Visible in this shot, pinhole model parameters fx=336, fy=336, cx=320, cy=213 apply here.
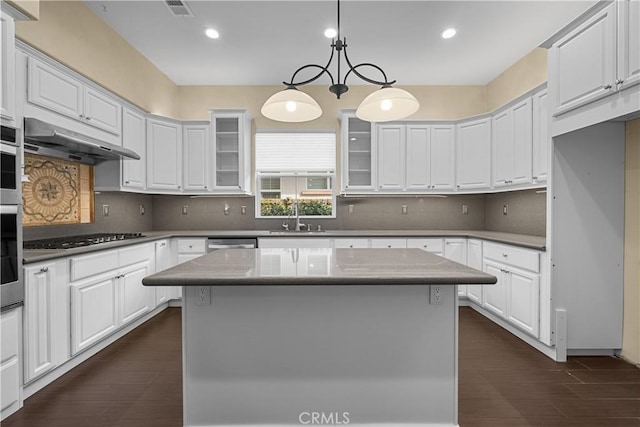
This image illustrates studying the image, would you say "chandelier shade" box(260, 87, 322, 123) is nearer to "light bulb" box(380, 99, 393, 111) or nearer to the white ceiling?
"light bulb" box(380, 99, 393, 111)

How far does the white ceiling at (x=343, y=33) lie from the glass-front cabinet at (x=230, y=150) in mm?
583

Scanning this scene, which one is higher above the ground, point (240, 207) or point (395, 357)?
point (240, 207)

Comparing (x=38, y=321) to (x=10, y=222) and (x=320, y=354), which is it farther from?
(x=320, y=354)

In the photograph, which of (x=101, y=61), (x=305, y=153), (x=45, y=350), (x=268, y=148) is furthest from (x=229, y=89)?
Result: (x=45, y=350)

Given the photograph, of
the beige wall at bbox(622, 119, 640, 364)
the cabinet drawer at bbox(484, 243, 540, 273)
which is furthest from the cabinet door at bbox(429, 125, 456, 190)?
the beige wall at bbox(622, 119, 640, 364)

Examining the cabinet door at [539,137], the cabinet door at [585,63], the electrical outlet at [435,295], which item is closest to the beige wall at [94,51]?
the electrical outlet at [435,295]

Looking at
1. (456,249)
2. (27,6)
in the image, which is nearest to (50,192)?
(27,6)

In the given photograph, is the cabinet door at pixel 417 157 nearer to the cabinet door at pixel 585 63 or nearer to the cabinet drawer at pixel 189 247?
the cabinet door at pixel 585 63

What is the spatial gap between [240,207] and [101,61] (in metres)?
2.34

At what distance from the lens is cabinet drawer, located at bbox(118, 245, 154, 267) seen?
314cm

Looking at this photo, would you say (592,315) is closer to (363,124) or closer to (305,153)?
(363,124)

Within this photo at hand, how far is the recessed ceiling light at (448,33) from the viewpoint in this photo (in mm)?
3428

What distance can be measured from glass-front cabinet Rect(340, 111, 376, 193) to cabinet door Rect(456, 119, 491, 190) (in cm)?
115

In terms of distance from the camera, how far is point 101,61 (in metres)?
3.36
